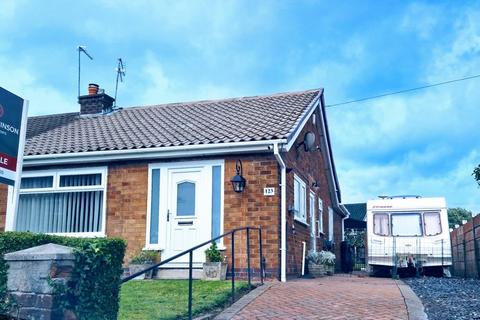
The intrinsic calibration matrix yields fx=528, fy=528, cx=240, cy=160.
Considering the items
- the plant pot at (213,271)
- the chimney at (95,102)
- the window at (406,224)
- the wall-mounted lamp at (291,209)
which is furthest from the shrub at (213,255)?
the window at (406,224)

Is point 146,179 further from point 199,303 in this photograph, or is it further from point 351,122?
point 351,122

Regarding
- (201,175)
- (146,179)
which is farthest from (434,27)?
(146,179)

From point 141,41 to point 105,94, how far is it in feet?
10.4

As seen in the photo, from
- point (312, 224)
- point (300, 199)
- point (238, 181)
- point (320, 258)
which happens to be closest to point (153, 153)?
point (238, 181)

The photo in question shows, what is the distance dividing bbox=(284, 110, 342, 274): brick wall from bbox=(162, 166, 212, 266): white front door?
1.89m

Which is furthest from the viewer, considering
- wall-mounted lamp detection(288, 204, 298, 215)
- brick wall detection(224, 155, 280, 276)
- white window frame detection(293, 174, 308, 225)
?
white window frame detection(293, 174, 308, 225)

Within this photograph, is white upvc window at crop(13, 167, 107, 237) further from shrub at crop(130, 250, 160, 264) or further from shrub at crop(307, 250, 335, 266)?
shrub at crop(307, 250, 335, 266)

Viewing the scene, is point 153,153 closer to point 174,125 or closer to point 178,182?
point 178,182

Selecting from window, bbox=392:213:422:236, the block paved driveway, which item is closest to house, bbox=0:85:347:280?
the block paved driveway

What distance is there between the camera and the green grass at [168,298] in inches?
272

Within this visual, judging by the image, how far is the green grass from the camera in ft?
22.6

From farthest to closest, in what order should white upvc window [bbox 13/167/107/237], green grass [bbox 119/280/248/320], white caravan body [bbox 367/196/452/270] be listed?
white caravan body [bbox 367/196/452/270]
white upvc window [bbox 13/167/107/237]
green grass [bbox 119/280/248/320]

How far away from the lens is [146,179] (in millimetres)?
12227

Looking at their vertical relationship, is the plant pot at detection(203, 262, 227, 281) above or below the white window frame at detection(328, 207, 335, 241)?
below
